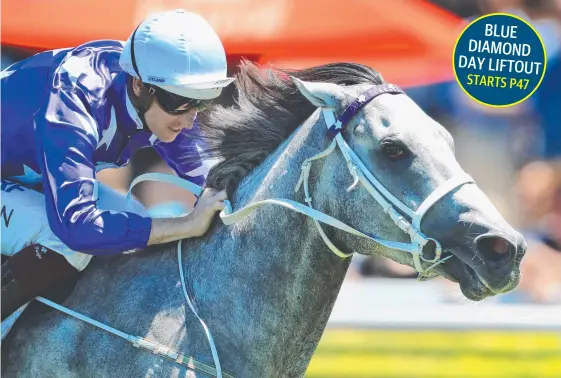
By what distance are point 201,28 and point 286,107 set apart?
0.39 metres

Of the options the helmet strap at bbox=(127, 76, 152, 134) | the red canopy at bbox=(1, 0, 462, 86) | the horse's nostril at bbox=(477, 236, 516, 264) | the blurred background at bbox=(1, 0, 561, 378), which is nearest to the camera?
the horse's nostril at bbox=(477, 236, 516, 264)

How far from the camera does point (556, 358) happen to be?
20.8 feet

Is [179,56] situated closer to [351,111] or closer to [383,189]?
[351,111]

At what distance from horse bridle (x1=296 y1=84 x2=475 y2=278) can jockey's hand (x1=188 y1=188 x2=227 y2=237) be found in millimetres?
289

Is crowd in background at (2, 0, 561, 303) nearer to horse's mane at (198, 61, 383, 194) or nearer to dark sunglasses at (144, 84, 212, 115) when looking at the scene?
horse's mane at (198, 61, 383, 194)

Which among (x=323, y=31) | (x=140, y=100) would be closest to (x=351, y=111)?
(x=140, y=100)

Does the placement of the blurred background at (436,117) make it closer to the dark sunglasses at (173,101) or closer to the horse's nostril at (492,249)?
the dark sunglasses at (173,101)

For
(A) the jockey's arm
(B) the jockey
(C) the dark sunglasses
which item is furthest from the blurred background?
(A) the jockey's arm

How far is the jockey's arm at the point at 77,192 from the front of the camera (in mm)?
2926

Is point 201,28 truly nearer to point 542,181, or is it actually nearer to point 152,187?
point 152,187

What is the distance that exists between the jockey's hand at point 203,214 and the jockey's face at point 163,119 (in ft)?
0.94

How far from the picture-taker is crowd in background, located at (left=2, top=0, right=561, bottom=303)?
7.14 metres

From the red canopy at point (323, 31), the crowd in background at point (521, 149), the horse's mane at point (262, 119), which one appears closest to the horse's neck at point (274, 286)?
the horse's mane at point (262, 119)

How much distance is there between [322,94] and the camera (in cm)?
302
